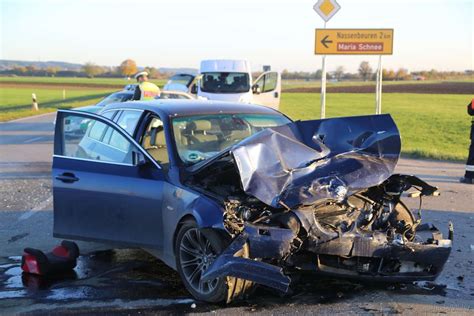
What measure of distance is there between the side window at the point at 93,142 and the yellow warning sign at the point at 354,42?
1230cm

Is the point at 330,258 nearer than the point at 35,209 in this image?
Yes

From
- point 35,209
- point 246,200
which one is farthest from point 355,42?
point 246,200

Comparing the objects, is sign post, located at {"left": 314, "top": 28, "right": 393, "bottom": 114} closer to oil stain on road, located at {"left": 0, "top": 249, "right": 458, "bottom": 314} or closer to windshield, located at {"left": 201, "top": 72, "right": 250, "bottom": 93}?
windshield, located at {"left": 201, "top": 72, "right": 250, "bottom": 93}

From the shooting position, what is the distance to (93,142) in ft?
19.9

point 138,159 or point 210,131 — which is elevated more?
point 210,131

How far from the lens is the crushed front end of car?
426 cm

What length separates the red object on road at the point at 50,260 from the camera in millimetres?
5391

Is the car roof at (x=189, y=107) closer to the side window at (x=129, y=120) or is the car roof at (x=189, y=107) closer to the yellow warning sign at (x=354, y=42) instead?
the side window at (x=129, y=120)

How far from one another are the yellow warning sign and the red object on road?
13.1m

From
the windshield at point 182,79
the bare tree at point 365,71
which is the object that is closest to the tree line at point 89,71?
the bare tree at point 365,71

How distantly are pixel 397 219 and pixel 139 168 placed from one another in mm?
2390

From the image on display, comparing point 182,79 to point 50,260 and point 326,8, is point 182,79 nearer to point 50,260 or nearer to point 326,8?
point 326,8

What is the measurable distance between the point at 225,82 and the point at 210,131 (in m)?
15.7

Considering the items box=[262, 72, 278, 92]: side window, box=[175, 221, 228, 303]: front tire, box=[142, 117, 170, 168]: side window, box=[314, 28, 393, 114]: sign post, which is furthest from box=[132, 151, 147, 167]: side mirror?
box=[262, 72, 278, 92]: side window
